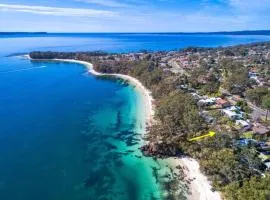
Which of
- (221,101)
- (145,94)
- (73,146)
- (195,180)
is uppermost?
(221,101)

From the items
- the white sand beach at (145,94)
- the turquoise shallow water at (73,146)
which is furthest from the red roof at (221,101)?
the turquoise shallow water at (73,146)

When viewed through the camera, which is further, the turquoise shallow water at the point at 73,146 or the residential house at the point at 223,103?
the residential house at the point at 223,103

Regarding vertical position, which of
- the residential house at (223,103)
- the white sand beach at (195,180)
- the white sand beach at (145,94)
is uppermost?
the residential house at (223,103)

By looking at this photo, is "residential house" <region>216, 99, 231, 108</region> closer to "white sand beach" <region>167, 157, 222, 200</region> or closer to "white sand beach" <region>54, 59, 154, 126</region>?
"white sand beach" <region>54, 59, 154, 126</region>

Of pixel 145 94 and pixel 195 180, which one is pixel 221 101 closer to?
pixel 145 94

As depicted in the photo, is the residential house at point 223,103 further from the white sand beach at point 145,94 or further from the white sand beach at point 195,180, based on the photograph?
the white sand beach at point 195,180

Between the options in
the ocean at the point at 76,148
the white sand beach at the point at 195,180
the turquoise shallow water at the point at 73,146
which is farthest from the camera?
the turquoise shallow water at the point at 73,146

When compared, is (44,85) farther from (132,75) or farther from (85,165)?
(85,165)

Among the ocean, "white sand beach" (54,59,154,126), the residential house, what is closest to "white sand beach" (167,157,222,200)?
the ocean

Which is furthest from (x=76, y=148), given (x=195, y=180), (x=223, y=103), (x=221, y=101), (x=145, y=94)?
(x=145, y=94)

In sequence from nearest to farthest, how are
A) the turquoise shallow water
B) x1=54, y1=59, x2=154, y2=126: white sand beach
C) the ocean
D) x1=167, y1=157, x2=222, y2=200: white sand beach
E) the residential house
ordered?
x1=167, y1=157, x2=222, y2=200: white sand beach → the ocean → the turquoise shallow water → x1=54, y1=59, x2=154, y2=126: white sand beach → the residential house

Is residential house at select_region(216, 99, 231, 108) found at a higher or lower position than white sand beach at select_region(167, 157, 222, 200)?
higher
